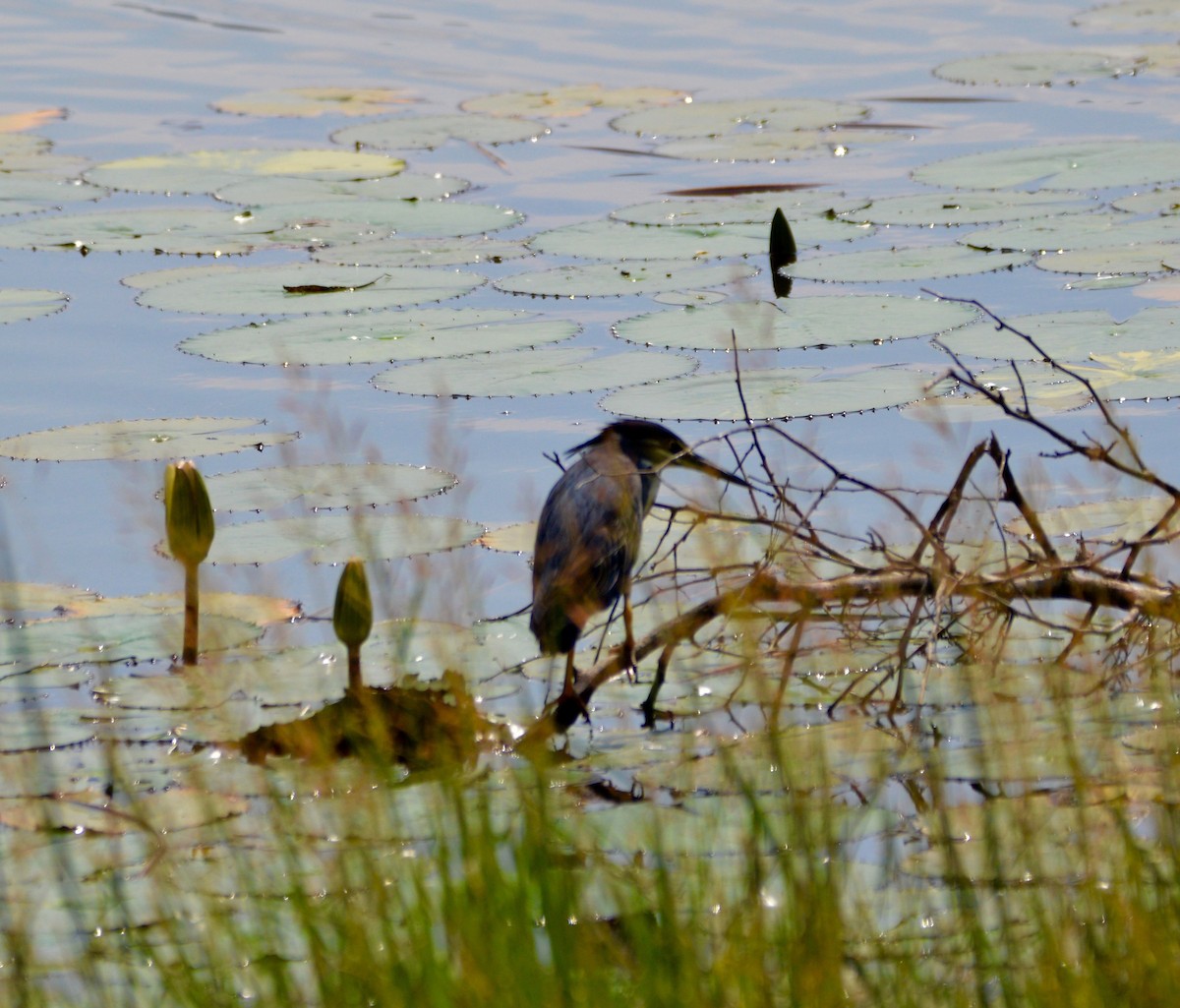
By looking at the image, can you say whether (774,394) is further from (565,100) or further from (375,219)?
(565,100)

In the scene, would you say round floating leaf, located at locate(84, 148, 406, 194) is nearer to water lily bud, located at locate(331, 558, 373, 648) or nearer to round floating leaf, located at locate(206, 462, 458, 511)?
round floating leaf, located at locate(206, 462, 458, 511)

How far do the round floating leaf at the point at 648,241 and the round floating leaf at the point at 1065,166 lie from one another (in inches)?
35.1

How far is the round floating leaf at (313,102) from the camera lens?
8.14 meters

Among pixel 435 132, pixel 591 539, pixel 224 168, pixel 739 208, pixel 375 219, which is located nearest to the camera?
pixel 591 539

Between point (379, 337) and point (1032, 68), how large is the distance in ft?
14.3

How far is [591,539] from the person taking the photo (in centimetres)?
304

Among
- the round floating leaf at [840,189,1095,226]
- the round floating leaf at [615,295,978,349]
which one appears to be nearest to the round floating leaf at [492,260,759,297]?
the round floating leaf at [615,295,978,349]

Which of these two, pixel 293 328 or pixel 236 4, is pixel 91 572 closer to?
pixel 293 328

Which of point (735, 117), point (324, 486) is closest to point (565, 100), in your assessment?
point (735, 117)

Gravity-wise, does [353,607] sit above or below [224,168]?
below

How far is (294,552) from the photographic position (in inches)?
141

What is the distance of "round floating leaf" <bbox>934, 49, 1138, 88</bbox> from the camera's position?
809cm

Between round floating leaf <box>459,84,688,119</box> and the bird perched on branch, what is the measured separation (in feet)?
16.2

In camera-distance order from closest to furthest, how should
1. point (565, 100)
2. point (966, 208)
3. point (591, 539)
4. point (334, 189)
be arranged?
point (591, 539), point (966, 208), point (334, 189), point (565, 100)
